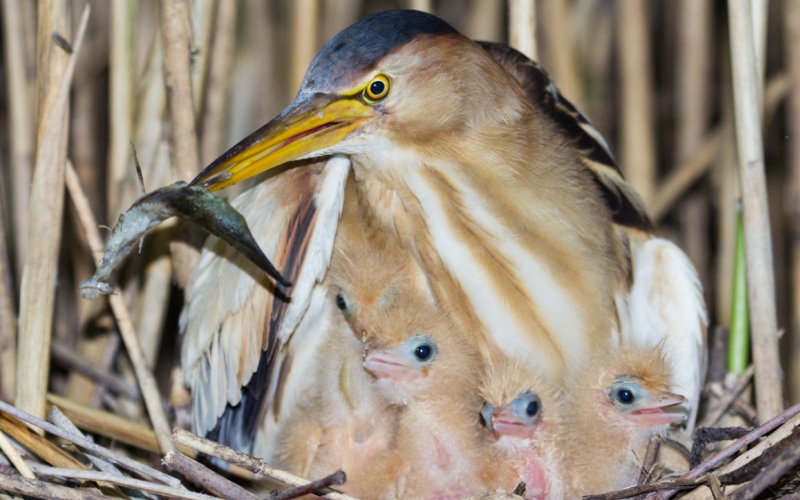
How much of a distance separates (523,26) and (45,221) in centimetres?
96

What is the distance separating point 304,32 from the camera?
1.95m

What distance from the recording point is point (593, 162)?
1837mm

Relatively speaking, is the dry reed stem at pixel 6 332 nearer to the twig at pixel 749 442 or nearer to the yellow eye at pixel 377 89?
the yellow eye at pixel 377 89

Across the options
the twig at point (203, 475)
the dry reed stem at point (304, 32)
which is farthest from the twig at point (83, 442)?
the dry reed stem at point (304, 32)

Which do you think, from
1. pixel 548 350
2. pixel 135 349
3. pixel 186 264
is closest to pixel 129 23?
pixel 186 264

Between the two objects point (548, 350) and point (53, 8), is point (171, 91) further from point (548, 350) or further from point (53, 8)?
point (548, 350)

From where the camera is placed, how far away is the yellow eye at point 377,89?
1.51 metres

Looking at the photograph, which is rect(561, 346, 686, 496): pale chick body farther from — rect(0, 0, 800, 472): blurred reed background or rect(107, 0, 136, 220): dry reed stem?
rect(107, 0, 136, 220): dry reed stem

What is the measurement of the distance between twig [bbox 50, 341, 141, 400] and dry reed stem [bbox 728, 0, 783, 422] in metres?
1.18

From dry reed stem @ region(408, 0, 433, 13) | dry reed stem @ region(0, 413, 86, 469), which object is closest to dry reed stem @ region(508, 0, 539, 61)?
dry reed stem @ region(408, 0, 433, 13)

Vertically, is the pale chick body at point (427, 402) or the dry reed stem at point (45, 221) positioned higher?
the dry reed stem at point (45, 221)

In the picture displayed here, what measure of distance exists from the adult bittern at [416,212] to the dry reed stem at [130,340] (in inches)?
3.0

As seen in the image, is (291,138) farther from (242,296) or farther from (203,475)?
(203,475)

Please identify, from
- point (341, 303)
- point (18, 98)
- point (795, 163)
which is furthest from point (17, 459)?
point (795, 163)
